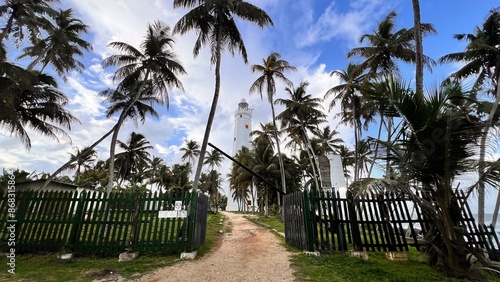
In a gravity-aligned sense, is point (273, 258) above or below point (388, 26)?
below

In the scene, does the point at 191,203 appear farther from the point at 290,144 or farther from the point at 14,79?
the point at 290,144

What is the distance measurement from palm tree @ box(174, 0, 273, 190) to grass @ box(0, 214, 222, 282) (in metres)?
4.54

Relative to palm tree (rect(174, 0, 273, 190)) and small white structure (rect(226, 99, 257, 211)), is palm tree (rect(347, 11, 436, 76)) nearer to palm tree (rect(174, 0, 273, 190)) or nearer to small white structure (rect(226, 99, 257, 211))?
palm tree (rect(174, 0, 273, 190))

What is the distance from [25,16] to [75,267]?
12.5 meters

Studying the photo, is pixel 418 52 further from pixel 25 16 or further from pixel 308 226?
pixel 25 16

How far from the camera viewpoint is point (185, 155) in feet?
147

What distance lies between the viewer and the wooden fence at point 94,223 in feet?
24.0

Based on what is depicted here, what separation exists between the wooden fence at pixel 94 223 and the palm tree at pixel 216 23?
3.34 metres

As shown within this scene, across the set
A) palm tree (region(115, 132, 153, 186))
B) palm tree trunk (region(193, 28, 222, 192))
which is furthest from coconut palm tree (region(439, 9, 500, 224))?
palm tree (region(115, 132, 153, 186))

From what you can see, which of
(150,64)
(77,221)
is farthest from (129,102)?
(77,221)

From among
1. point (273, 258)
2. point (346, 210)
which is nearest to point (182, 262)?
point (273, 258)

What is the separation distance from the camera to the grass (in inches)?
219

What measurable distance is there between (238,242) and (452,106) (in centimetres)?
885

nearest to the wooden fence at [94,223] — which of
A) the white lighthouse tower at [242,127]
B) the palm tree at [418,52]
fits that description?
the palm tree at [418,52]
